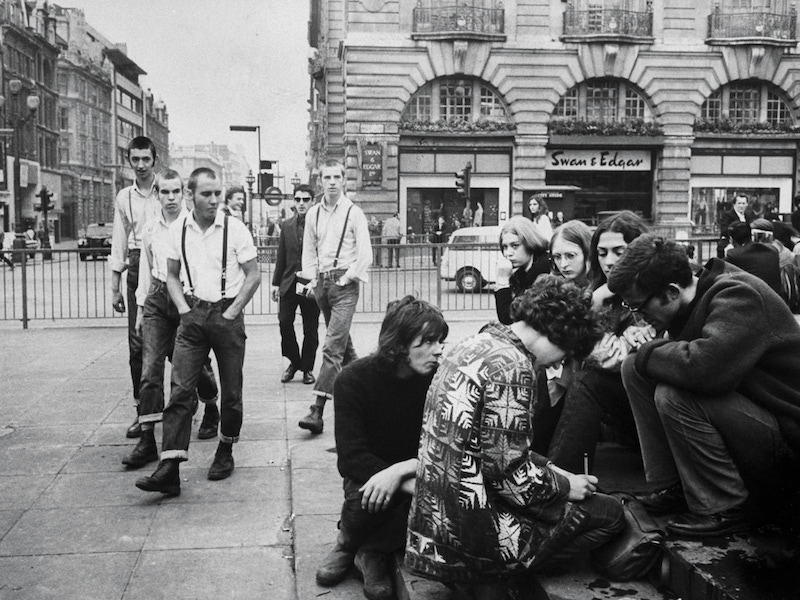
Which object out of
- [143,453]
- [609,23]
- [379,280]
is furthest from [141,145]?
[609,23]

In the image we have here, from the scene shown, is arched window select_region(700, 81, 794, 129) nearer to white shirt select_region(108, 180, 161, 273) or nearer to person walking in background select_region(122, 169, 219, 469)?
white shirt select_region(108, 180, 161, 273)

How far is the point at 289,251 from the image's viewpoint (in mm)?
9367

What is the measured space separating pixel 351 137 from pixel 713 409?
96.6 feet

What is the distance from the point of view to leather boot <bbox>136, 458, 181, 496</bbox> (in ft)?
16.6

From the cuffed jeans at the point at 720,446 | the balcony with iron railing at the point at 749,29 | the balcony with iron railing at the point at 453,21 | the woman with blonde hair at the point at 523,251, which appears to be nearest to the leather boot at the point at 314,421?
the woman with blonde hair at the point at 523,251

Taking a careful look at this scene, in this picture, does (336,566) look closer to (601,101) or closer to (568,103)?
(568,103)

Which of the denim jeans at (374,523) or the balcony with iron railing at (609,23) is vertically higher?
the balcony with iron railing at (609,23)

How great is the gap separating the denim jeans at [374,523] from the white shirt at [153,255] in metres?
2.43

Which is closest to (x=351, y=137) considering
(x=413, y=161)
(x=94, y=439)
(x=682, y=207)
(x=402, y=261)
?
(x=413, y=161)

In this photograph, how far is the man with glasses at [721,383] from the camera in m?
3.35

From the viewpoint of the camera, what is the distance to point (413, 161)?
32.9m

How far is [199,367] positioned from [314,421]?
4.30 feet

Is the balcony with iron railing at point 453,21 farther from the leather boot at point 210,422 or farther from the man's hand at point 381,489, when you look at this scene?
Result: the man's hand at point 381,489

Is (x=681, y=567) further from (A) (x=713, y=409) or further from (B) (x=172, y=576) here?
(B) (x=172, y=576)
